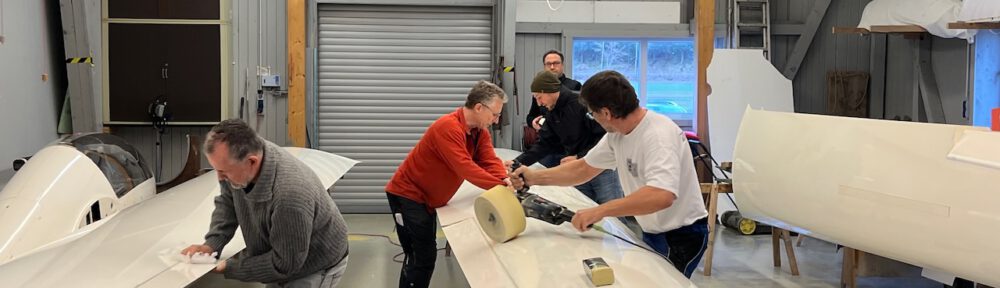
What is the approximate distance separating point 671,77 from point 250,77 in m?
4.29

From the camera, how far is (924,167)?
A: 138 inches

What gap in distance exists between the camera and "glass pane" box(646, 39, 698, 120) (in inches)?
319

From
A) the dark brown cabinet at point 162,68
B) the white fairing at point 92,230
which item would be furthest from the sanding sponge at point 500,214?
the dark brown cabinet at point 162,68

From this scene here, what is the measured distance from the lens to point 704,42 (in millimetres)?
7379

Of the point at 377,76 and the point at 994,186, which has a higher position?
the point at 377,76

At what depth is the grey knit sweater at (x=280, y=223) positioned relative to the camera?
2307mm

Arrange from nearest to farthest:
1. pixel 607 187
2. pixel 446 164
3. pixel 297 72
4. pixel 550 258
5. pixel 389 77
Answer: pixel 550 258, pixel 446 164, pixel 607 187, pixel 297 72, pixel 389 77

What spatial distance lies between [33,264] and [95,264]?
204 mm

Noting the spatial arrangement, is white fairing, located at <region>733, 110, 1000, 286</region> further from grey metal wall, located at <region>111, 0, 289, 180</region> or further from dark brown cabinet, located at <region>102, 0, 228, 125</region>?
dark brown cabinet, located at <region>102, 0, 228, 125</region>

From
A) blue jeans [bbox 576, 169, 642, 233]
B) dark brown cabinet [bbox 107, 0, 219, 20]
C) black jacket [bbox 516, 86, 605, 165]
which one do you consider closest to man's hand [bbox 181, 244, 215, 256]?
black jacket [bbox 516, 86, 605, 165]

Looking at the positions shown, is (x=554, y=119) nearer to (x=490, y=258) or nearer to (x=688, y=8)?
(x=490, y=258)

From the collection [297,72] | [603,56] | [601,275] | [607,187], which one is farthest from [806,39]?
[601,275]

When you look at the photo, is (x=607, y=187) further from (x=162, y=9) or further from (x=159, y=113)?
(x=162, y=9)

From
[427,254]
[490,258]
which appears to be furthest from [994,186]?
[427,254]
